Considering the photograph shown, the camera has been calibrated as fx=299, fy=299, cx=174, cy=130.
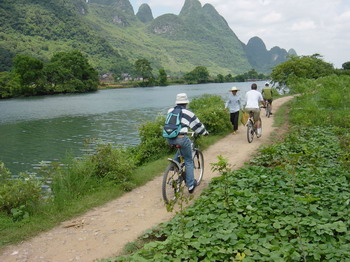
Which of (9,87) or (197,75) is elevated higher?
(197,75)

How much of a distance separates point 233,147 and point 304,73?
3641 centimetres

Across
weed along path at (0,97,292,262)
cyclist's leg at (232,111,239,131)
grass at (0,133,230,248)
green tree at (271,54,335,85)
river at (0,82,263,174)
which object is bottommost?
river at (0,82,263,174)

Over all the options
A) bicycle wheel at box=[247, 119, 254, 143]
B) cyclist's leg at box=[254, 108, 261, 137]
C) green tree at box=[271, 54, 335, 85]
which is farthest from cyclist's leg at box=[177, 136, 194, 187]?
green tree at box=[271, 54, 335, 85]

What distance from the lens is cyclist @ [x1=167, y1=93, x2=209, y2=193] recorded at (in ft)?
21.1

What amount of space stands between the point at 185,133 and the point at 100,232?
2612mm

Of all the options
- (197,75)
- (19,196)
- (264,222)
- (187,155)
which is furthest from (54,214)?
(197,75)

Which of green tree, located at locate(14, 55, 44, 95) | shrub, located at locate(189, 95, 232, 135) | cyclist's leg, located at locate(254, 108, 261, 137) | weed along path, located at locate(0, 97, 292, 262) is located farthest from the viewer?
green tree, located at locate(14, 55, 44, 95)

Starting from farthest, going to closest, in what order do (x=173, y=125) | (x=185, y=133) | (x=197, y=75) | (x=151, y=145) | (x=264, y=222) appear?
(x=197, y=75), (x=151, y=145), (x=185, y=133), (x=173, y=125), (x=264, y=222)

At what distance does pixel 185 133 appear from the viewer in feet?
21.3

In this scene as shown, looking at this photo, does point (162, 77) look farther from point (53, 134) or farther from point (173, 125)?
point (173, 125)

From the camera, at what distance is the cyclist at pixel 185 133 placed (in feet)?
21.1

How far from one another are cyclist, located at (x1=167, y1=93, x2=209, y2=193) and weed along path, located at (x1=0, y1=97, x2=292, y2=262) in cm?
60

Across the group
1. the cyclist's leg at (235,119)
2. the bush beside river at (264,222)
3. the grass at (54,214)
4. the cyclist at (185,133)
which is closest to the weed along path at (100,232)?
the grass at (54,214)

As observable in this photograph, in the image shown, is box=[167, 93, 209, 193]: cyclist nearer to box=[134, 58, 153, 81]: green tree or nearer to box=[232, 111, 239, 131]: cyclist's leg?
box=[232, 111, 239, 131]: cyclist's leg
